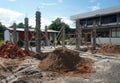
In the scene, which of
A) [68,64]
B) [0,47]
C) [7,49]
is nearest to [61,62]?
[68,64]

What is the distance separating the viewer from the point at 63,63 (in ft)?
37.0

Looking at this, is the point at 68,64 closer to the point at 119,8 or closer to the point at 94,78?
the point at 94,78

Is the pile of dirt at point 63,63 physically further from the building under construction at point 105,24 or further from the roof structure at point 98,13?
the roof structure at point 98,13

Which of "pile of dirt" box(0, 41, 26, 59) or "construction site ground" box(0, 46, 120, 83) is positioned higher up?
"pile of dirt" box(0, 41, 26, 59)

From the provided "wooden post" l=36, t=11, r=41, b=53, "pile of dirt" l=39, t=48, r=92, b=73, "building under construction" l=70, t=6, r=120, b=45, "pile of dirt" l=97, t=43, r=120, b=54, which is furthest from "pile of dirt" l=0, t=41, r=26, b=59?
"building under construction" l=70, t=6, r=120, b=45

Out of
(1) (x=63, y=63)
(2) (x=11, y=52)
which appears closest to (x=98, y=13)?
(2) (x=11, y=52)

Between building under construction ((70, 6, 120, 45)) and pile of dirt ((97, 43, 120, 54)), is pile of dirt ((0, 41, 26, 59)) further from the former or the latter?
building under construction ((70, 6, 120, 45))

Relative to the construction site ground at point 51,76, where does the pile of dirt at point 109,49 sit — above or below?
above

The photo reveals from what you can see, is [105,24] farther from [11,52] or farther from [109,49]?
[11,52]

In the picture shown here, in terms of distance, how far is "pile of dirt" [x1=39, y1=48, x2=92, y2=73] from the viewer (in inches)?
429

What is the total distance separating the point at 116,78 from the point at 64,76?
2514mm

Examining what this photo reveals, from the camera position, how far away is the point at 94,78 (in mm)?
9250

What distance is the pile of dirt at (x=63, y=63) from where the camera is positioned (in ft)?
35.8

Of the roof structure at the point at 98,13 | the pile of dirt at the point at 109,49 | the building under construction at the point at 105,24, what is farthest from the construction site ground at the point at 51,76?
the roof structure at the point at 98,13
